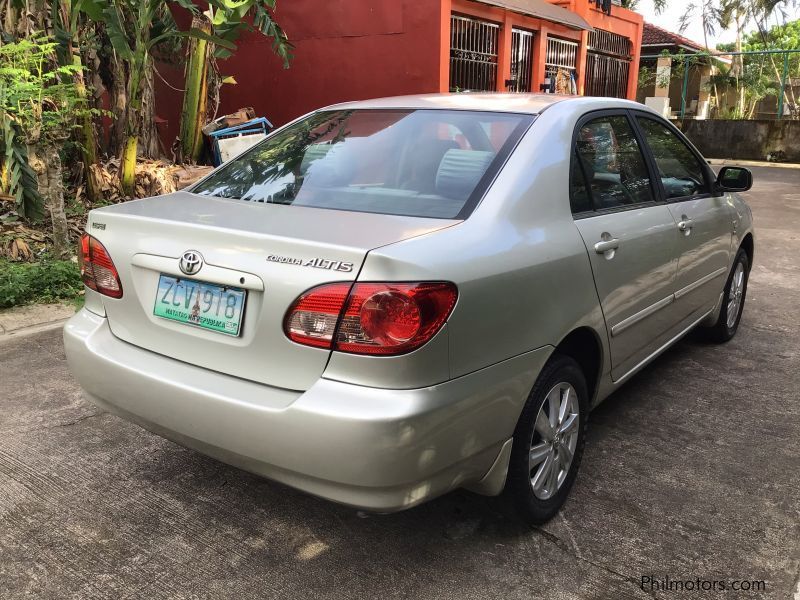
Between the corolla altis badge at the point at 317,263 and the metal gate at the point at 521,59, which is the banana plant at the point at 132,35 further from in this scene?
the metal gate at the point at 521,59

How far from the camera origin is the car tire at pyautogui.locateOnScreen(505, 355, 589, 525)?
96.9 inches

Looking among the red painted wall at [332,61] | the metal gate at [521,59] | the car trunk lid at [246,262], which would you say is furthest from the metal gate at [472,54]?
the car trunk lid at [246,262]

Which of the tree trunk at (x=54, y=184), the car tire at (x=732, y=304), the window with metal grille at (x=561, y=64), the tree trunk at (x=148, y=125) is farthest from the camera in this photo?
the window with metal grille at (x=561, y=64)

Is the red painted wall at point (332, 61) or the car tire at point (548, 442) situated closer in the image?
the car tire at point (548, 442)

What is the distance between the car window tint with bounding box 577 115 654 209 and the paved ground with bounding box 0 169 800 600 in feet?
3.85

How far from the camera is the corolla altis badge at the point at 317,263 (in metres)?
2.01

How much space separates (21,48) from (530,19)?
9.45 metres

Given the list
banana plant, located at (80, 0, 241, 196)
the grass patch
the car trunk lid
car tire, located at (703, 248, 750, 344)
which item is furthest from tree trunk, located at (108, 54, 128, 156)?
car tire, located at (703, 248, 750, 344)

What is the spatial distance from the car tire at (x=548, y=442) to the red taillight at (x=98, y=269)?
5.00 ft

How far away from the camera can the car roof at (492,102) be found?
9.68 ft

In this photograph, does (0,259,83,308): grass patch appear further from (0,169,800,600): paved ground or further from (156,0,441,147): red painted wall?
(156,0,441,147): red painted wall

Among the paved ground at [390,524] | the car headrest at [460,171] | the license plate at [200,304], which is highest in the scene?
the car headrest at [460,171]

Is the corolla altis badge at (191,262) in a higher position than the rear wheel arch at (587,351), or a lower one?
higher
